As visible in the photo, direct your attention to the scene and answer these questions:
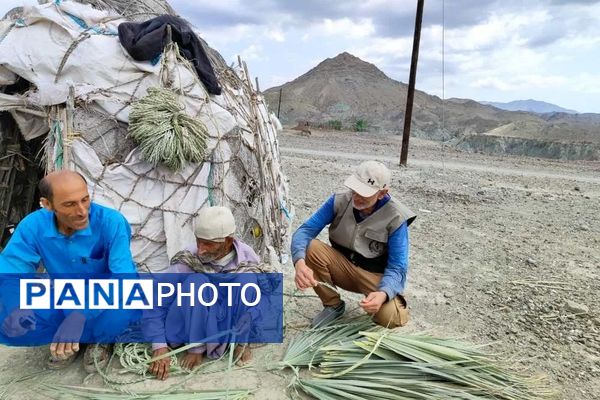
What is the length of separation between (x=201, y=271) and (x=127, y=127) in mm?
1340

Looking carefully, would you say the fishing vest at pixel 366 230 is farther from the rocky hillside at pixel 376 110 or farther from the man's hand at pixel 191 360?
the rocky hillside at pixel 376 110

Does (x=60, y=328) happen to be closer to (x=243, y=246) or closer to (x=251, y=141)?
(x=243, y=246)

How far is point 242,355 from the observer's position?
9.00 ft

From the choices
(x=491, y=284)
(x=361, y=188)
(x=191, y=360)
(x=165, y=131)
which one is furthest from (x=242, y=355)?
(x=491, y=284)

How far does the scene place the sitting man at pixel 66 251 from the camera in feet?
7.80

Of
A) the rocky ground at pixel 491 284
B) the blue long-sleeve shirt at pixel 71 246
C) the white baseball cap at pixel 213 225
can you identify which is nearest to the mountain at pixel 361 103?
the rocky ground at pixel 491 284

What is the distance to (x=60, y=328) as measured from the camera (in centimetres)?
Result: 246

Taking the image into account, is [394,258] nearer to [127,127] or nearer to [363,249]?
[363,249]

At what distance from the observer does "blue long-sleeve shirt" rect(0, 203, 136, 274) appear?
2.47m

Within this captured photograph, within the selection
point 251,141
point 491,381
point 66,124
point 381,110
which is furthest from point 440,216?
point 381,110

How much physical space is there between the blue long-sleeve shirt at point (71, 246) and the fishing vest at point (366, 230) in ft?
4.20

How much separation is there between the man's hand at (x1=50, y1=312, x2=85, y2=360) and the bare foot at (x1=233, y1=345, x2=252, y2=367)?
0.81m

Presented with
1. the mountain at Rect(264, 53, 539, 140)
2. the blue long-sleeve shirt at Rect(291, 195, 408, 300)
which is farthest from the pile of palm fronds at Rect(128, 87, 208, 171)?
the mountain at Rect(264, 53, 539, 140)

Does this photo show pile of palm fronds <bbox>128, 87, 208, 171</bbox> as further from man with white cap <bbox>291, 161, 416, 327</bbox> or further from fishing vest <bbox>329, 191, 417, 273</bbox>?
fishing vest <bbox>329, 191, 417, 273</bbox>
